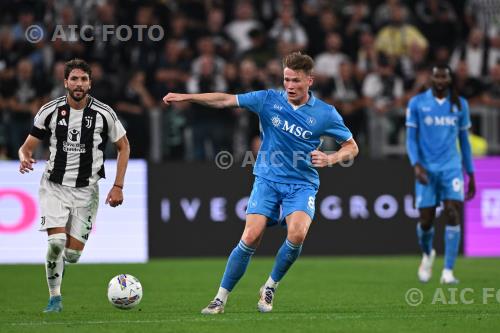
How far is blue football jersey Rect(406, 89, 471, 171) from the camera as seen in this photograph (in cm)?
1309

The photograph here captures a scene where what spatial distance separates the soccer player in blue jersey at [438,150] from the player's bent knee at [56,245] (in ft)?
16.6

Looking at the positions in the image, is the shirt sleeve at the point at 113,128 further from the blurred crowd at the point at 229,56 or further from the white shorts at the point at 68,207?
the blurred crowd at the point at 229,56

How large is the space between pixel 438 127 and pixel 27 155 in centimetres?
554

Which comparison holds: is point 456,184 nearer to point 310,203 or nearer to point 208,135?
point 310,203

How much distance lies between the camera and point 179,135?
16.9 m

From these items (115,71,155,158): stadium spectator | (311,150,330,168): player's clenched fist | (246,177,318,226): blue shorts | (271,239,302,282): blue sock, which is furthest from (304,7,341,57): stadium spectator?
(311,150,330,168): player's clenched fist

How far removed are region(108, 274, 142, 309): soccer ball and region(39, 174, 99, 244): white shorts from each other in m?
0.66

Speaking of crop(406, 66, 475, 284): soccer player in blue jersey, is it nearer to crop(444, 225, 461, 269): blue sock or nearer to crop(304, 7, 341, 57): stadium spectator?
crop(444, 225, 461, 269): blue sock

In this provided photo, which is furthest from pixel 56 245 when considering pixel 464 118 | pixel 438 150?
pixel 464 118

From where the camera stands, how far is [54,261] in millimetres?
9641

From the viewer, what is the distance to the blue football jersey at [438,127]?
13094 mm

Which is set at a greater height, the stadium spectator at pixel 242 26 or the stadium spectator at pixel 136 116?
the stadium spectator at pixel 242 26

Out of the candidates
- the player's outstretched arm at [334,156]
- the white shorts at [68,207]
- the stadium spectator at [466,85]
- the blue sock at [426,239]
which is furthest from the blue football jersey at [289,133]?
the stadium spectator at [466,85]

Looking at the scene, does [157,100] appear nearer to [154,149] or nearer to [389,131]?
[154,149]
